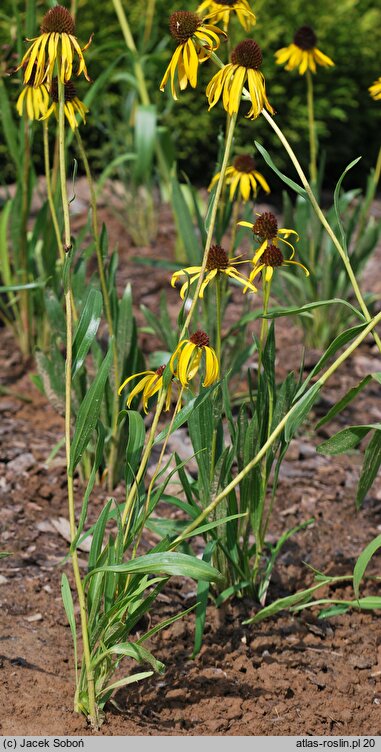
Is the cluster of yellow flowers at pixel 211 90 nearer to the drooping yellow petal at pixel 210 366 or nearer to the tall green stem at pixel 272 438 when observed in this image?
the drooping yellow petal at pixel 210 366

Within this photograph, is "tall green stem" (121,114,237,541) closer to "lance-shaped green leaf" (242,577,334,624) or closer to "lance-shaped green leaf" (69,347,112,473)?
"lance-shaped green leaf" (69,347,112,473)

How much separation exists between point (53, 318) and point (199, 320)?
58 cm

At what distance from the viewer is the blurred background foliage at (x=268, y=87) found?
4.77m

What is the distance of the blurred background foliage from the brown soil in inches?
85.3

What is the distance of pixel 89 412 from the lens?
71.6 inches

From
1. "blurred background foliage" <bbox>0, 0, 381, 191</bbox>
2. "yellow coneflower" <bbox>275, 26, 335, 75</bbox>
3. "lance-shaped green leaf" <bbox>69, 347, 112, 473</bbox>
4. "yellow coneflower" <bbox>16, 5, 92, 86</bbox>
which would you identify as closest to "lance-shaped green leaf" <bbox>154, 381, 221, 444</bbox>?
"lance-shaped green leaf" <bbox>69, 347, 112, 473</bbox>

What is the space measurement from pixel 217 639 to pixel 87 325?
0.86 meters

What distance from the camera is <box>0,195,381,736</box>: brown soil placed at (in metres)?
1.92

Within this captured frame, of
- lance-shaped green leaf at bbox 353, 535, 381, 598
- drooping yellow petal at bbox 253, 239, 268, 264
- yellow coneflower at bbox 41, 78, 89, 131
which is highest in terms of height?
yellow coneflower at bbox 41, 78, 89, 131

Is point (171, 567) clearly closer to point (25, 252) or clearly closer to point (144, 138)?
point (25, 252)

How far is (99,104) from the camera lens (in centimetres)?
470

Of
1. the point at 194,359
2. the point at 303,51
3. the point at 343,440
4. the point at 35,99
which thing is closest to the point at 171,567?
the point at 194,359
